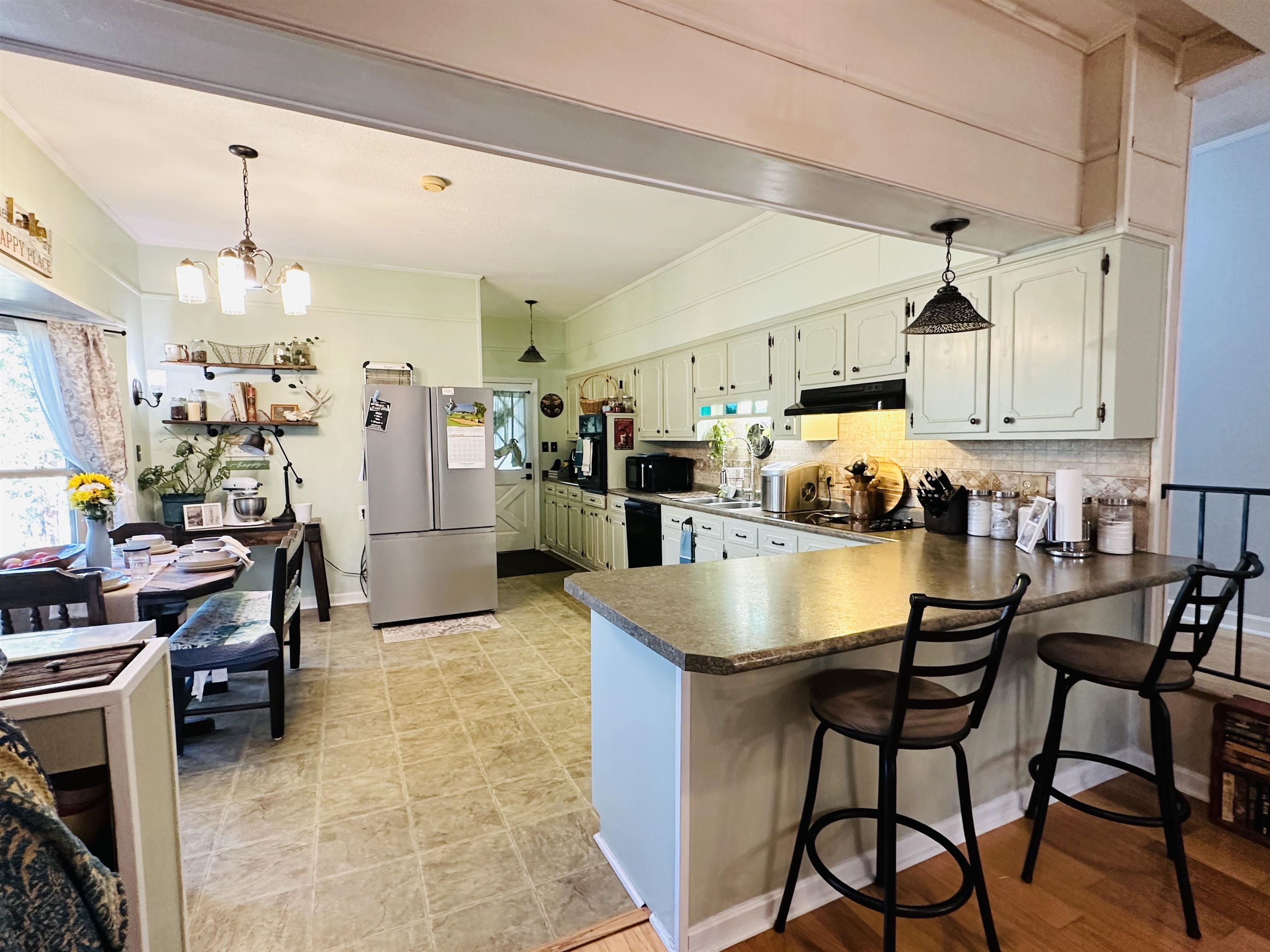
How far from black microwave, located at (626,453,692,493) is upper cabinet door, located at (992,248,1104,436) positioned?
9.65 feet

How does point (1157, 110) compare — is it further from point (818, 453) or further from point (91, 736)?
point (91, 736)

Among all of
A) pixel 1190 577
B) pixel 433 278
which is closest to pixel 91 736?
pixel 1190 577

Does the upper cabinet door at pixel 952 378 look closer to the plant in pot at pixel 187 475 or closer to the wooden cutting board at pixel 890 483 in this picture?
the wooden cutting board at pixel 890 483

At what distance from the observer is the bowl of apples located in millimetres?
2383

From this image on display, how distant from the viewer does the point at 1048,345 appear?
2.43 meters

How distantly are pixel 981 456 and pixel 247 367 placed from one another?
500cm

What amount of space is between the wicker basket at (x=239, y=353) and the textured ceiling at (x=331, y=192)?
74 centimetres

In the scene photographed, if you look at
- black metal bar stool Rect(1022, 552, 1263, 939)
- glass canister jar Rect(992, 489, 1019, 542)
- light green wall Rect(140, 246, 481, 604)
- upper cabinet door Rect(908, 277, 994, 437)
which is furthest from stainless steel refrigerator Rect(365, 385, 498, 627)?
black metal bar stool Rect(1022, 552, 1263, 939)

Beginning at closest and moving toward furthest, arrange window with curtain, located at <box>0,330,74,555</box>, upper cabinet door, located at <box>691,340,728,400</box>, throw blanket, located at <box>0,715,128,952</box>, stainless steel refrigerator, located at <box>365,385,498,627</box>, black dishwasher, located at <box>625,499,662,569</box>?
throw blanket, located at <box>0,715,128,952</box>
window with curtain, located at <box>0,330,74,555</box>
stainless steel refrigerator, located at <box>365,385,498,627</box>
upper cabinet door, located at <box>691,340,728,400</box>
black dishwasher, located at <box>625,499,662,569</box>

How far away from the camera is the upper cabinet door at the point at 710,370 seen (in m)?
4.39

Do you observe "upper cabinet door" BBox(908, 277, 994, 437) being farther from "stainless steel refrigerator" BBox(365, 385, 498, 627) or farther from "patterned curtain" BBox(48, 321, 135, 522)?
"patterned curtain" BBox(48, 321, 135, 522)

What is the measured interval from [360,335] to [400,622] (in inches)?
92.7

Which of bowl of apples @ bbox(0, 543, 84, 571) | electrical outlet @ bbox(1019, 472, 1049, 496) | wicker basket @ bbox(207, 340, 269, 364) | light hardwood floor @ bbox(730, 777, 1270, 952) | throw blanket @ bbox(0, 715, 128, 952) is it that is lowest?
light hardwood floor @ bbox(730, 777, 1270, 952)

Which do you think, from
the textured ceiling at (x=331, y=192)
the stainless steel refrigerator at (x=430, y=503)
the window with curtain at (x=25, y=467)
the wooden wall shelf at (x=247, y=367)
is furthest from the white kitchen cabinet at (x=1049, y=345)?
the window with curtain at (x=25, y=467)
